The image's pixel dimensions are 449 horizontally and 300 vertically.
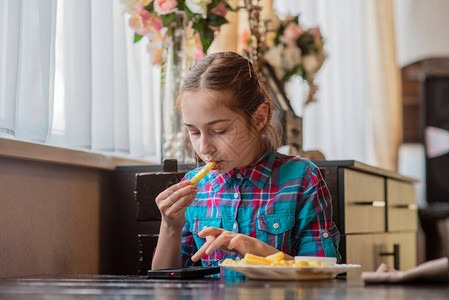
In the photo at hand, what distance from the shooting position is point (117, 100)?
2.07 metres

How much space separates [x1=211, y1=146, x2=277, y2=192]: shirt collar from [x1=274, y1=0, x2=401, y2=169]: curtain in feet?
7.13

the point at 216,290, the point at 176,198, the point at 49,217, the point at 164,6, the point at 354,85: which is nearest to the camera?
the point at 216,290

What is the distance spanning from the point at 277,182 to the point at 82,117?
0.63m

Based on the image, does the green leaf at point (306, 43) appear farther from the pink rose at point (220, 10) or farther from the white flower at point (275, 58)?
the pink rose at point (220, 10)

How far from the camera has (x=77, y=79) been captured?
6.06ft

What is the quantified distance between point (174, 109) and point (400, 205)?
111cm

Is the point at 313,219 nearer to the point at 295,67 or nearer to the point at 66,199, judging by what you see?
the point at 66,199

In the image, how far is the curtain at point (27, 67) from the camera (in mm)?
1527

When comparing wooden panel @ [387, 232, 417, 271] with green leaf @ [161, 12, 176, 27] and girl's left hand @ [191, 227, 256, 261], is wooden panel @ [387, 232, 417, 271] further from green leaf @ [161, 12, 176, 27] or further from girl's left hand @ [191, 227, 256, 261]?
girl's left hand @ [191, 227, 256, 261]

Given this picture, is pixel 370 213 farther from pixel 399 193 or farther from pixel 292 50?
pixel 292 50

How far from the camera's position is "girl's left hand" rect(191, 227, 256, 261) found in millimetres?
1114

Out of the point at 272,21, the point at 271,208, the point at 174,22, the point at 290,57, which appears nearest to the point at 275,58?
the point at 290,57

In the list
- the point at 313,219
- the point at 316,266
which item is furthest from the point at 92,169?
the point at 316,266

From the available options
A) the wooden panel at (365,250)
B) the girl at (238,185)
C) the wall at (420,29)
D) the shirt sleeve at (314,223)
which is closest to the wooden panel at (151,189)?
the girl at (238,185)
